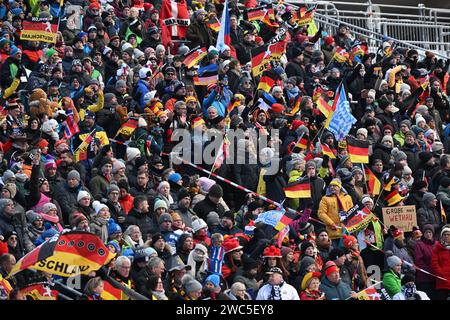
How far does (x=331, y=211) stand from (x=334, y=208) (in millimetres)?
62

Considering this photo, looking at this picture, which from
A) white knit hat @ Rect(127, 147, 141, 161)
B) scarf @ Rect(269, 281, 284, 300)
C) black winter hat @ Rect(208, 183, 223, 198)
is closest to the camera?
scarf @ Rect(269, 281, 284, 300)

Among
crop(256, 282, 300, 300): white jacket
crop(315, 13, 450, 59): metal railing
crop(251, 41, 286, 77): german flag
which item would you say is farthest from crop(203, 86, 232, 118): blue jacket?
crop(315, 13, 450, 59): metal railing

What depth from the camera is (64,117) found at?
25.3 m

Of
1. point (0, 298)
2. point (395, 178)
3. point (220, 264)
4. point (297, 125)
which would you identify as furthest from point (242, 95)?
point (0, 298)

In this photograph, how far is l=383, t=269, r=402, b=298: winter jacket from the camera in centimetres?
2269

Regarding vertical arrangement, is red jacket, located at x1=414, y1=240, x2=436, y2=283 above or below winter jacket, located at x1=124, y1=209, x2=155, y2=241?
below

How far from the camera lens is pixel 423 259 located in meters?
24.5

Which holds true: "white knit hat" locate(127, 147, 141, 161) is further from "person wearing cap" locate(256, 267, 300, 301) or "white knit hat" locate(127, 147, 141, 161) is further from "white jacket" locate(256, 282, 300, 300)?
"white jacket" locate(256, 282, 300, 300)

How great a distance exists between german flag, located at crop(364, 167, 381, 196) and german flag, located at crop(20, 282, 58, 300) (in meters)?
8.44

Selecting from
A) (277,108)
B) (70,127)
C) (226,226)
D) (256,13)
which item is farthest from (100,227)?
(256,13)

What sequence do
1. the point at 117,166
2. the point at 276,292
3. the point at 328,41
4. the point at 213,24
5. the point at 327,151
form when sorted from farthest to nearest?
the point at 328,41 < the point at 213,24 < the point at 327,151 < the point at 117,166 < the point at 276,292

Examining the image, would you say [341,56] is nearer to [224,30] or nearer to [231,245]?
[224,30]

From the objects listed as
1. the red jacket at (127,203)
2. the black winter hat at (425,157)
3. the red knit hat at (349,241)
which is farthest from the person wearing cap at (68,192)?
the black winter hat at (425,157)

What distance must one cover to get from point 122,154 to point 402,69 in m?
8.06
